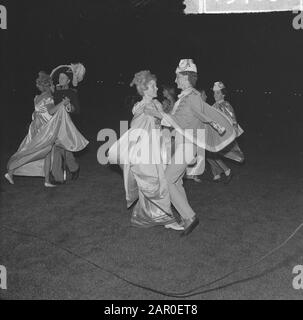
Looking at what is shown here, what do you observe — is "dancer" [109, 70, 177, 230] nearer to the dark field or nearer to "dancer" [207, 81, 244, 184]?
the dark field

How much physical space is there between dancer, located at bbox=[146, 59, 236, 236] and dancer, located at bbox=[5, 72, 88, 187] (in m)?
2.09

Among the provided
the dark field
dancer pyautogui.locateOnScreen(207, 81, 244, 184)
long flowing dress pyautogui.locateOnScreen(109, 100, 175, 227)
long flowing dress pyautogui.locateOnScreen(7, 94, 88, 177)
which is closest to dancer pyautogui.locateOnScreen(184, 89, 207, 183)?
the dark field

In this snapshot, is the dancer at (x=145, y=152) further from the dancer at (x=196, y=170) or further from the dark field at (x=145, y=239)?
the dancer at (x=196, y=170)

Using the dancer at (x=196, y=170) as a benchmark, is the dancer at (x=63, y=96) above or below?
above

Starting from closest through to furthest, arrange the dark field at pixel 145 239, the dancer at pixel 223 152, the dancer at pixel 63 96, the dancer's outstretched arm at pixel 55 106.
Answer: the dark field at pixel 145 239, the dancer's outstretched arm at pixel 55 106, the dancer at pixel 63 96, the dancer at pixel 223 152

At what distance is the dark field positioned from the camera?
10.5 feet

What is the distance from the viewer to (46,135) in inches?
229

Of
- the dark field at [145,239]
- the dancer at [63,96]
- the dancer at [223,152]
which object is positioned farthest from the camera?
the dancer at [223,152]

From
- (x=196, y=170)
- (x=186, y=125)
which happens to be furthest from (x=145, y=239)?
(x=196, y=170)

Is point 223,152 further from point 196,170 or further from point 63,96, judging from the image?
point 63,96

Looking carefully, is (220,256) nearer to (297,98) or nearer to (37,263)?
(37,263)

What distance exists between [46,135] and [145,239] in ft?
7.87

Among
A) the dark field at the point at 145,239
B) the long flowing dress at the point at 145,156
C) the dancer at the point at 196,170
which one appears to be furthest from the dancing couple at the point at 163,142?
the dancer at the point at 196,170

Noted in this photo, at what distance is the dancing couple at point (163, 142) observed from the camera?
4160mm
